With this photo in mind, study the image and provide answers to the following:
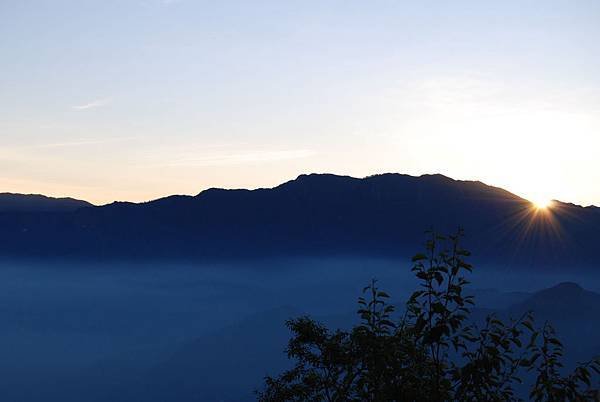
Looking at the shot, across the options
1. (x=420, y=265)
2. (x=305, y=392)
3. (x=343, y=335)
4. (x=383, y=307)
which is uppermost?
(x=420, y=265)

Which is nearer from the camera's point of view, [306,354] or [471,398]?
[471,398]

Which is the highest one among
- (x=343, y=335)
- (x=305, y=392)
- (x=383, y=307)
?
(x=383, y=307)

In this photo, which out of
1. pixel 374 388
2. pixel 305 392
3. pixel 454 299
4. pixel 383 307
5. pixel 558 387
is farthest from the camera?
pixel 305 392

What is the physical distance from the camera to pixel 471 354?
49.6ft

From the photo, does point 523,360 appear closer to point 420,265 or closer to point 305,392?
point 420,265

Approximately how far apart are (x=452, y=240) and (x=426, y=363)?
→ 13.8 feet

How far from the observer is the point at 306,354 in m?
29.4

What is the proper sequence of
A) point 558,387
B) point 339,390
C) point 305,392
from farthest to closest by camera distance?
1. point 305,392
2. point 339,390
3. point 558,387

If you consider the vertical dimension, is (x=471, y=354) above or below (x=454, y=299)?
below

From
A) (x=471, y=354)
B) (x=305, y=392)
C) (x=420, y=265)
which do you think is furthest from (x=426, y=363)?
(x=305, y=392)

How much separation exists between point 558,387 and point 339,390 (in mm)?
7195

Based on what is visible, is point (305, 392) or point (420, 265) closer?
point (420, 265)

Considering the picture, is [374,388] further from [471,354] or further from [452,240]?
[452,240]

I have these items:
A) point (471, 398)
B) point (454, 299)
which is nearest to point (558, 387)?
point (471, 398)
